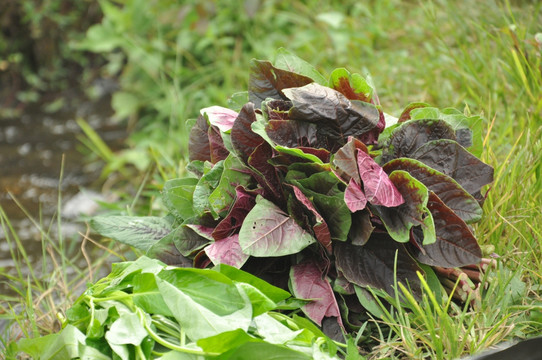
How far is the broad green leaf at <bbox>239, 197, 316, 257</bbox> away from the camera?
4.40 ft

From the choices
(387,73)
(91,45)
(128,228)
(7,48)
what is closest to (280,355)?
(128,228)

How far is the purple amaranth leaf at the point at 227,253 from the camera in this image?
137cm

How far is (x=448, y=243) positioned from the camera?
53.9 inches

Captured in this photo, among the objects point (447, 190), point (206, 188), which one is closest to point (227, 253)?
point (206, 188)

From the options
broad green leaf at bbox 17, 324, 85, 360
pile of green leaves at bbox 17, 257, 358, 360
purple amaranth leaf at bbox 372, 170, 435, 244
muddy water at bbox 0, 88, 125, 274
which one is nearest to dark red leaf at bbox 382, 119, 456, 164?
purple amaranth leaf at bbox 372, 170, 435, 244

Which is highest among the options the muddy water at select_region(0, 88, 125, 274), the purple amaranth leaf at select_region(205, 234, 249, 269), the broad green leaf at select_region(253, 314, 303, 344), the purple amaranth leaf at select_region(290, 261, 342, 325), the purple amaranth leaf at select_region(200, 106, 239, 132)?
the purple amaranth leaf at select_region(200, 106, 239, 132)

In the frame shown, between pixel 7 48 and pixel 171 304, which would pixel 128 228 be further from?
pixel 7 48

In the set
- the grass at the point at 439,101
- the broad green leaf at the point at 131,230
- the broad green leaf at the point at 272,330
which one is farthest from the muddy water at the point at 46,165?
the broad green leaf at the point at 272,330

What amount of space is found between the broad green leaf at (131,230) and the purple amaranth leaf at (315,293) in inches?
16.9

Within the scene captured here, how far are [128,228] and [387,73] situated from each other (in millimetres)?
1810

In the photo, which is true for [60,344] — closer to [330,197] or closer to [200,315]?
[200,315]

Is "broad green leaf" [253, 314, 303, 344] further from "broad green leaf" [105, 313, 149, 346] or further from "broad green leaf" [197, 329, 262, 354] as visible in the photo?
"broad green leaf" [105, 313, 149, 346]

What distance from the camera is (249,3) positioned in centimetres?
371

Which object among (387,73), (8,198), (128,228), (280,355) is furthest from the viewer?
(8,198)
